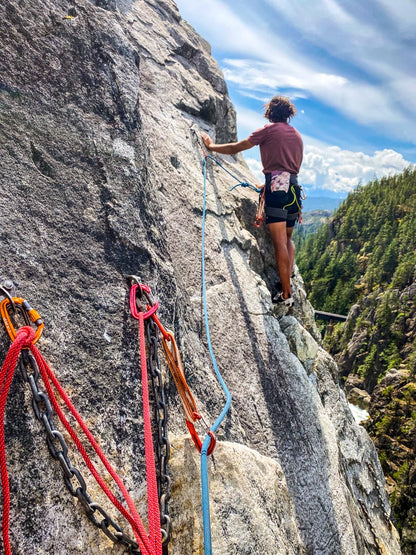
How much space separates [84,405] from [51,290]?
88cm

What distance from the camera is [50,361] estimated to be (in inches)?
94.3

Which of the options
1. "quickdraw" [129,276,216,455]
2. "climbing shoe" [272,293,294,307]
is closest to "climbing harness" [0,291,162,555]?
"quickdraw" [129,276,216,455]

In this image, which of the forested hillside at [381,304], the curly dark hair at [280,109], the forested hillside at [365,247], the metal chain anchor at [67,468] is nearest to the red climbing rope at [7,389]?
the metal chain anchor at [67,468]

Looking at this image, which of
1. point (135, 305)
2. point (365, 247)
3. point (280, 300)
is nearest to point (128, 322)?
point (135, 305)

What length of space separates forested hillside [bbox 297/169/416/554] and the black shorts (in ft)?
101

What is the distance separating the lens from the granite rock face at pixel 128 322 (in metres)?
2.37

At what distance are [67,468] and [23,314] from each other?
1.01 meters

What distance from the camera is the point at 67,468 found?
6.77ft

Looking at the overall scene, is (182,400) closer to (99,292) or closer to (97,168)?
(99,292)

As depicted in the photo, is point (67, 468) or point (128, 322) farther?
point (128, 322)

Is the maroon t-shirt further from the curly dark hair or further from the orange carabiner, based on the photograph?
the orange carabiner

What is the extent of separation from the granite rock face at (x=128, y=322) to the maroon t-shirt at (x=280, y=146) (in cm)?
124

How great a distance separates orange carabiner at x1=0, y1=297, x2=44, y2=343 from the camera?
2182mm

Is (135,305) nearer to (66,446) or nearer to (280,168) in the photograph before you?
(66,446)
